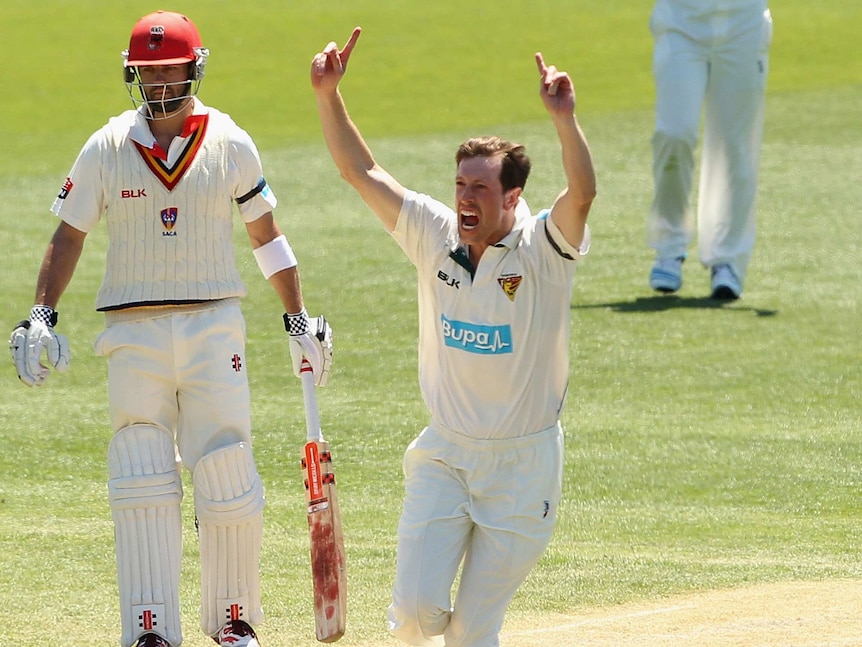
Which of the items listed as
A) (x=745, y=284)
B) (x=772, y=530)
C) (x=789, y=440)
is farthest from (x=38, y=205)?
(x=772, y=530)

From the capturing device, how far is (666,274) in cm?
1328

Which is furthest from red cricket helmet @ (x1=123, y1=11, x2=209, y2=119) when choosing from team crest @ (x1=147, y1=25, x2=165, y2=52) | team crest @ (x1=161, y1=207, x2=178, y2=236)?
team crest @ (x1=161, y1=207, x2=178, y2=236)

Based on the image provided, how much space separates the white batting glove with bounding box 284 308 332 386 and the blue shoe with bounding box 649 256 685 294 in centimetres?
713

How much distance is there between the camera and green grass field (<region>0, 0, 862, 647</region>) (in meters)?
7.54

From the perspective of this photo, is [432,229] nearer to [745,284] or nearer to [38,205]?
[745,284]

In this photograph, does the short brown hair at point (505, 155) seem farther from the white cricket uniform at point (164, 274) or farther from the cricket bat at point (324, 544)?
the cricket bat at point (324, 544)

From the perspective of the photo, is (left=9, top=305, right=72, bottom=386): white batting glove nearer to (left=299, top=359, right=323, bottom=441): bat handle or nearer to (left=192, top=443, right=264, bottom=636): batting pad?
(left=192, top=443, right=264, bottom=636): batting pad

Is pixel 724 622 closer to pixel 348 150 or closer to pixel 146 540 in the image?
pixel 146 540

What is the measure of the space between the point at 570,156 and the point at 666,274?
7883 mm

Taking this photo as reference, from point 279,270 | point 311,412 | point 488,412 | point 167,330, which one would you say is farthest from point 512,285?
point 167,330

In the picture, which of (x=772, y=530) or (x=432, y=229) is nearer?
(x=432, y=229)

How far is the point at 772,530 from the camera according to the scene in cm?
812

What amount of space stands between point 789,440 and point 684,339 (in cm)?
239

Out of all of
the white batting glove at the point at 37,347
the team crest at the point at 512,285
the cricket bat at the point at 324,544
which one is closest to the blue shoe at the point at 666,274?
the cricket bat at the point at 324,544
